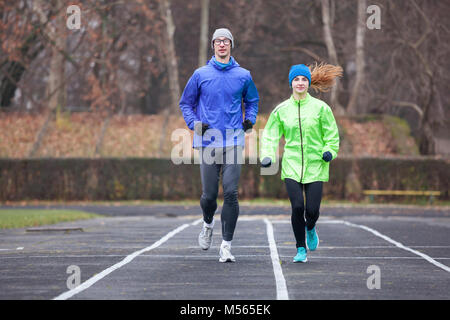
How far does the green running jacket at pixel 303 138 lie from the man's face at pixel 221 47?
2.80ft

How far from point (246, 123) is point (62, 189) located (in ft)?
74.4

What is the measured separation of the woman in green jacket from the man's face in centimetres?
78

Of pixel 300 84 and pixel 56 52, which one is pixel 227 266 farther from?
pixel 56 52

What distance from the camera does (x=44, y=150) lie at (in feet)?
117

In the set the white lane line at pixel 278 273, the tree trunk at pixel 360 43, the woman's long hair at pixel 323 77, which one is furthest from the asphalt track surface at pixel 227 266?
the tree trunk at pixel 360 43

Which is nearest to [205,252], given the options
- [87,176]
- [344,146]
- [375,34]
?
[87,176]

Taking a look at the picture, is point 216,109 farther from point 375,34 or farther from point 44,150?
point 375,34

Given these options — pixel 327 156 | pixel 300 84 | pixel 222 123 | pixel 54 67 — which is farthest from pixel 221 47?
pixel 54 67

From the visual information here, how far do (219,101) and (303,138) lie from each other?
102 cm

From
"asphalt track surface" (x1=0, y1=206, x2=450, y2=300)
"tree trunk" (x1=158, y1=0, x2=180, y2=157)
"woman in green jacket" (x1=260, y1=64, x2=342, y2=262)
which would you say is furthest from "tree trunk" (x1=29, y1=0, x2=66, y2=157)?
"woman in green jacket" (x1=260, y1=64, x2=342, y2=262)

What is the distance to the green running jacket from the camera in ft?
30.9

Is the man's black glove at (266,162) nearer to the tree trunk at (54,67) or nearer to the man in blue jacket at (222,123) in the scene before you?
the man in blue jacket at (222,123)

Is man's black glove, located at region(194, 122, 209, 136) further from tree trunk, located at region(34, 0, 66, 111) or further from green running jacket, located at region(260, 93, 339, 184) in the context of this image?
tree trunk, located at region(34, 0, 66, 111)

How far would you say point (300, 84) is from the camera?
953 centimetres
